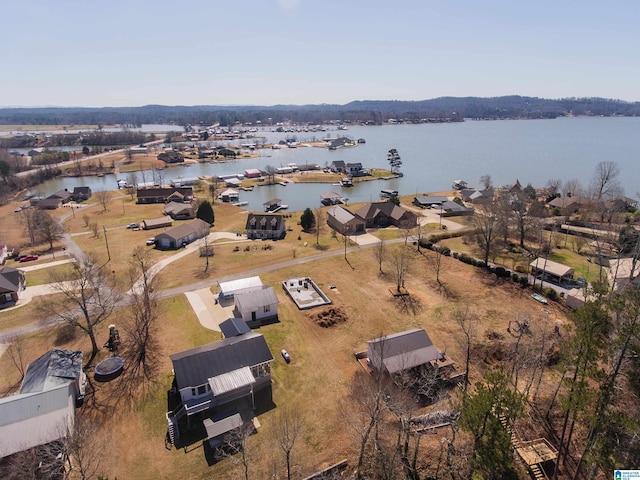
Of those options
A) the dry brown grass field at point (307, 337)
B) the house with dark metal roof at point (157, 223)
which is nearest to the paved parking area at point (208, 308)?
the dry brown grass field at point (307, 337)

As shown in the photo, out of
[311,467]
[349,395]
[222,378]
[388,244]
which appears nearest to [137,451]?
[222,378]

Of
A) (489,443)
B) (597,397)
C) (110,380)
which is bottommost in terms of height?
(110,380)

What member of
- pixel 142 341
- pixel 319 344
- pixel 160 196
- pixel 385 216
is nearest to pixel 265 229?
pixel 385 216

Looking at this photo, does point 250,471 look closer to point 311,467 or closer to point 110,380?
point 311,467

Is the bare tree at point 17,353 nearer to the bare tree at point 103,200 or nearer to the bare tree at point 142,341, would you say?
the bare tree at point 142,341

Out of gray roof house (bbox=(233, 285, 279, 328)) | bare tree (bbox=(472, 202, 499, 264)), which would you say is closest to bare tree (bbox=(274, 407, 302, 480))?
gray roof house (bbox=(233, 285, 279, 328))

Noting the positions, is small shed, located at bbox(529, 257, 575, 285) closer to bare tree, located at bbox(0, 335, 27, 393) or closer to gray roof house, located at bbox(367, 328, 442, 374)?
gray roof house, located at bbox(367, 328, 442, 374)
